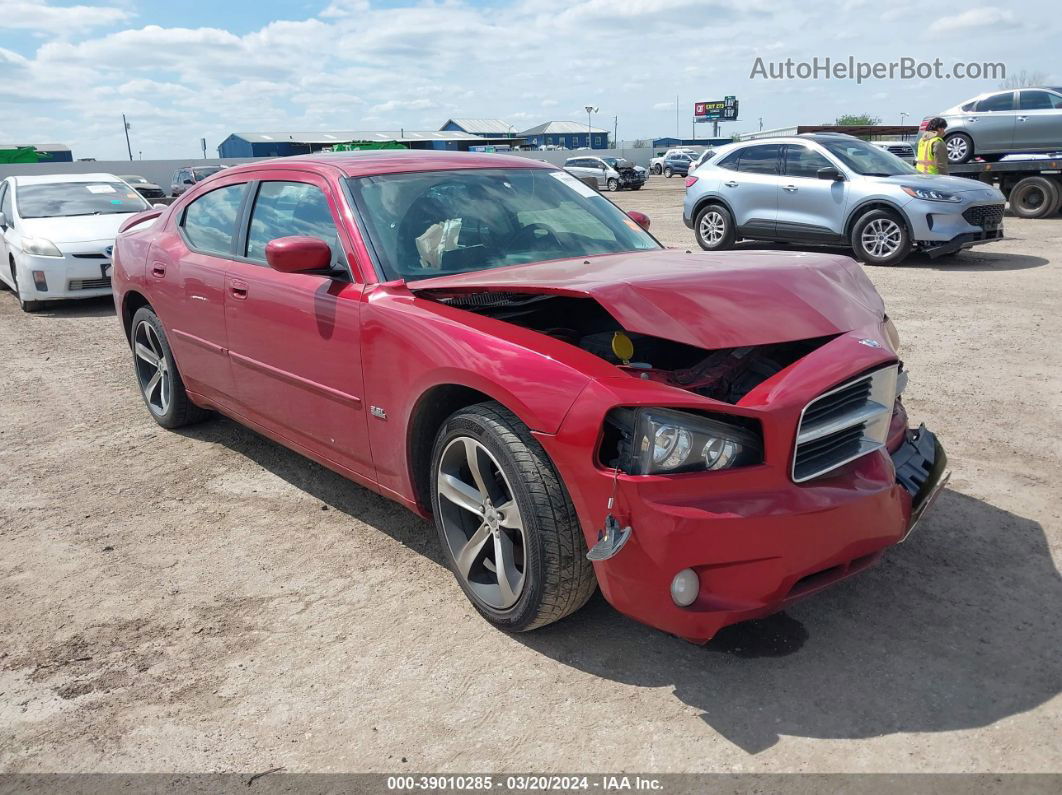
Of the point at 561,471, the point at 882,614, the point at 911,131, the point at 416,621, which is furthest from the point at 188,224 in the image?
the point at 911,131

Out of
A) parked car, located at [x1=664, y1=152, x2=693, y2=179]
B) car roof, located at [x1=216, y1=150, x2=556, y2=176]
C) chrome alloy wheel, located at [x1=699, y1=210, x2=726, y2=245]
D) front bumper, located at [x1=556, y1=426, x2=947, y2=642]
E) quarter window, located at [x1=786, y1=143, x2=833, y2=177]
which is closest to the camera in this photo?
front bumper, located at [x1=556, y1=426, x2=947, y2=642]

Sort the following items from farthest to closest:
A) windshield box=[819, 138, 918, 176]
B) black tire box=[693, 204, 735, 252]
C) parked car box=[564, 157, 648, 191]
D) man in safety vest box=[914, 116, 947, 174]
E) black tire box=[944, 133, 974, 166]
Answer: parked car box=[564, 157, 648, 191]
black tire box=[944, 133, 974, 166]
man in safety vest box=[914, 116, 947, 174]
black tire box=[693, 204, 735, 252]
windshield box=[819, 138, 918, 176]

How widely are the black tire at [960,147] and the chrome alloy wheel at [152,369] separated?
17.3 metres

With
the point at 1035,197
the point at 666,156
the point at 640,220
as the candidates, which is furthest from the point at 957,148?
the point at 666,156

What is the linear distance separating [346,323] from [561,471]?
1.31m

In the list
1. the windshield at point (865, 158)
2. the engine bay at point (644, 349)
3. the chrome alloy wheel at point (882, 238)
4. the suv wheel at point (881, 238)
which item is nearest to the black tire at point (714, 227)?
the windshield at point (865, 158)

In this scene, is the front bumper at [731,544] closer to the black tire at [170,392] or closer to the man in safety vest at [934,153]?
the black tire at [170,392]

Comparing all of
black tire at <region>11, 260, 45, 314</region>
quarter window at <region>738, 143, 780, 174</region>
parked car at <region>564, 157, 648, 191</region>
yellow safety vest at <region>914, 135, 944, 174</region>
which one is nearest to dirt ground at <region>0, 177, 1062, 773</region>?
black tire at <region>11, 260, 45, 314</region>

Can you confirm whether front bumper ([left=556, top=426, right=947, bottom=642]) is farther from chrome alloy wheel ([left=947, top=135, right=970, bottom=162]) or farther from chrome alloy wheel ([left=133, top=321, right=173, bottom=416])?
chrome alloy wheel ([left=947, top=135, right=970, bottom=162])

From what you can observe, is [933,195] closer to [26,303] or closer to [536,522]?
[536,522]

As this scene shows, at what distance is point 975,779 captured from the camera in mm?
2266

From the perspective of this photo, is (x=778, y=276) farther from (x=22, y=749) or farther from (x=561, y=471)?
(x=22, y=749)

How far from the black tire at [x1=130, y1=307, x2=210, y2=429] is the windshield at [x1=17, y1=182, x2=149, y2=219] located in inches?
238

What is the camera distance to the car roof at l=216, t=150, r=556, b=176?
12.8ft
